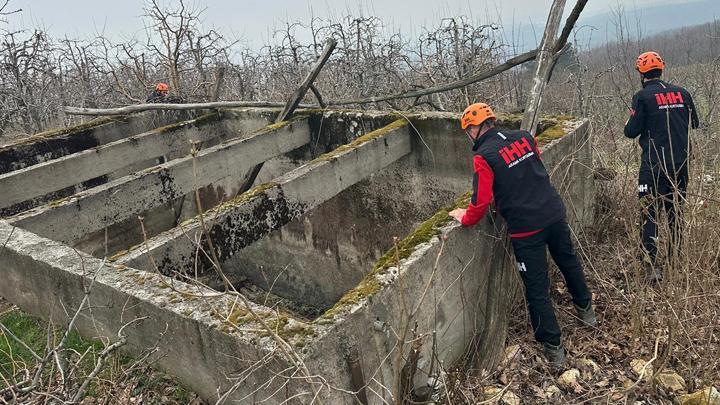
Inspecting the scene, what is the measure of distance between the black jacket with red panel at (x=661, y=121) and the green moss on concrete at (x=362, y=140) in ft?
7.57

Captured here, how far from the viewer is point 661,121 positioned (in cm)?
479

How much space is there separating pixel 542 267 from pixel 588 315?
0.73 m

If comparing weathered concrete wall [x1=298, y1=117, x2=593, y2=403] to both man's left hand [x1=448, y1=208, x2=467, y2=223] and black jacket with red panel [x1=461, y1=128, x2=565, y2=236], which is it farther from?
black jacket with red panel [x1=461, y1=128, x2=565, y2=236]

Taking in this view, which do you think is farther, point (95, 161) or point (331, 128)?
point (331, 128)

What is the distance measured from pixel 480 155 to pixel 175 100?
22.0ft

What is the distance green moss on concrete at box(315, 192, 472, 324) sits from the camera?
111 inches

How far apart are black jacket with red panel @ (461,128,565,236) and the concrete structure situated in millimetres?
238

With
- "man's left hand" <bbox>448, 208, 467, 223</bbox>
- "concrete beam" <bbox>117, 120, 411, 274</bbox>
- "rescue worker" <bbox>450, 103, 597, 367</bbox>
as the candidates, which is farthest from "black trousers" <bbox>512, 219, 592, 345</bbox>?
"concrete beam" <bbox>117, 120, 411, 274</bbox>

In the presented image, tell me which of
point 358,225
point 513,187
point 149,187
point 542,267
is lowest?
point 358,225

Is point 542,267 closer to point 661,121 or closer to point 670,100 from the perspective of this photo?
point 661,121

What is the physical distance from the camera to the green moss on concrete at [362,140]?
17.5 feet

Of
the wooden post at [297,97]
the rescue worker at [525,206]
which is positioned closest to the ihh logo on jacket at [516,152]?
the rescue worker at [525,206]

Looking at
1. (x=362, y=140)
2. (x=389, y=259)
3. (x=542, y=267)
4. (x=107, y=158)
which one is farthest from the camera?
(x=107, y=158)

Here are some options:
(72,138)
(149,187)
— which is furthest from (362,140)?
(72,138)
